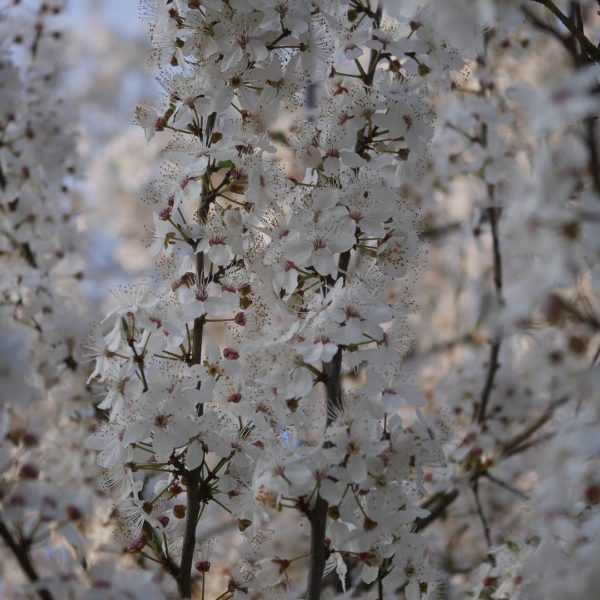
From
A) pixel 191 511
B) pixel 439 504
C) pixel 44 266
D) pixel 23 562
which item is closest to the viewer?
pixel 23 562

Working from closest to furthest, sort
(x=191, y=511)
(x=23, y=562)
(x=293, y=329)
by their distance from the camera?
(x=23, y=562) → (x=293, y=329) → (x=191, y=511)

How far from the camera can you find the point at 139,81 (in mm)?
10750

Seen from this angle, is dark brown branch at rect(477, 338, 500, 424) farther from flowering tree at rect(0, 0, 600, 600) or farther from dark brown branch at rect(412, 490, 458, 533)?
flowering tree at rect(0, 0, 600, 600)

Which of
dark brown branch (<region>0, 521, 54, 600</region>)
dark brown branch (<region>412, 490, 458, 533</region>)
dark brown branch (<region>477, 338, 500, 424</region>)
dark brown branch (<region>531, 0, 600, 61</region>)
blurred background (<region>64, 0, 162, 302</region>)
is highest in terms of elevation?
blurred background (<region>64, 0, 162, 302</region>)

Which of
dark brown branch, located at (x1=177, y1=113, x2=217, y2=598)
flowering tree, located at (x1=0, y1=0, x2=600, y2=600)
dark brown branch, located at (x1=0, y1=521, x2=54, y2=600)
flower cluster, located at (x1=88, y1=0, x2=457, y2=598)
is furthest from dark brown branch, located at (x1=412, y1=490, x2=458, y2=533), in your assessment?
dark brown branch, located at (x1=0, y1=521, x2=54, y2=600)

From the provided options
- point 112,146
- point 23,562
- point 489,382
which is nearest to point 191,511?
point 23,562

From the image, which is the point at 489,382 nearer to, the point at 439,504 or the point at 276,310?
the point at 439,504

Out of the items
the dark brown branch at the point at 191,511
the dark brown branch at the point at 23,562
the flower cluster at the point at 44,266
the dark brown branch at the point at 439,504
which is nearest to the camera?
the dark brown branch at the point at 23,562

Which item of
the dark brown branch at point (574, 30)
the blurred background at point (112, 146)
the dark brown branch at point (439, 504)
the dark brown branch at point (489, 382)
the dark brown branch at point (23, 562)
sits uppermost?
the blurred background at point (112, 146)

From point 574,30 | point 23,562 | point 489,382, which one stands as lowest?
point 23,562

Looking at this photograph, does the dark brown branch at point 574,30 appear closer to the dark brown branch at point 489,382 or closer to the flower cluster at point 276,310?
the flower cluster at point 276,310

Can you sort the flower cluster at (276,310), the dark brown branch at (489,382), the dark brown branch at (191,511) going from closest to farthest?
the flower cluster at (276,310) < the dark brown branch at (191,511) < the dark brown branch at (489,382)

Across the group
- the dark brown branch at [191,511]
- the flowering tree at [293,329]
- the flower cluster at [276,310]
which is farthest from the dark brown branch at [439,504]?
the dark brown branch at [191,511]

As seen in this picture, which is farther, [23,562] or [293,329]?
[293,329]
